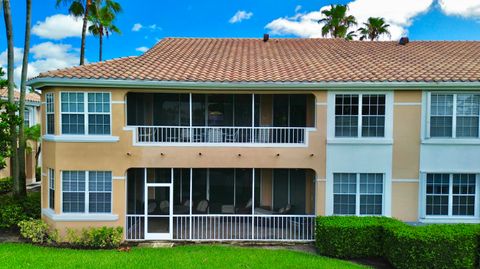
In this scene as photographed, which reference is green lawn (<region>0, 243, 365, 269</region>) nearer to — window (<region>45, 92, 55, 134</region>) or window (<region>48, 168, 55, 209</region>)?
window (<region>48, 168, 55, 209</region>)

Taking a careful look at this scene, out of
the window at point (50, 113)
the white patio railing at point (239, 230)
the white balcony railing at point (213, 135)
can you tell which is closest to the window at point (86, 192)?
the white patio railing at point (239, 230)

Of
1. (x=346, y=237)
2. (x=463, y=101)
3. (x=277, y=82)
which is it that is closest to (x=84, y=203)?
(x=277, y=82)

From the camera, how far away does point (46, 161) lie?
12.9 m

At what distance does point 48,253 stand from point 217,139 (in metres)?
7.15

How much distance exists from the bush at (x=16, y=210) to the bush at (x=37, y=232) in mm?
982

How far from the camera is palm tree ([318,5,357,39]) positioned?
98.5 feet

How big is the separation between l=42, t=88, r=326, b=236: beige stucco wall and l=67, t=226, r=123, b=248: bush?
0.42 metres

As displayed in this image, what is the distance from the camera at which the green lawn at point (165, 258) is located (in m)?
10.1

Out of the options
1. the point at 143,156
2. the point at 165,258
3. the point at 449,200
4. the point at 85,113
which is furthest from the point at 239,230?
the point at 449,200

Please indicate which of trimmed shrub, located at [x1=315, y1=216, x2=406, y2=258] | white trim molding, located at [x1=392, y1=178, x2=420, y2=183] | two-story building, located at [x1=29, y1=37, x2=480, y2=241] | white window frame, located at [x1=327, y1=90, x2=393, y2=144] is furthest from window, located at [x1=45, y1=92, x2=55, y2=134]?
white trim molding, located at [x1=392, y1=178, x2=420, y2=183]

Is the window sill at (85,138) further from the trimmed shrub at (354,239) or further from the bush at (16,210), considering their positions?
the trimmed shrub at (354,239)

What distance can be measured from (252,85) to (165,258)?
22.4ft

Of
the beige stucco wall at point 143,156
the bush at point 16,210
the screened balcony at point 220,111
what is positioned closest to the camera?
the beige stucco wall at point 143,156

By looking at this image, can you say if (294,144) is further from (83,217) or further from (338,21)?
(338,21)
